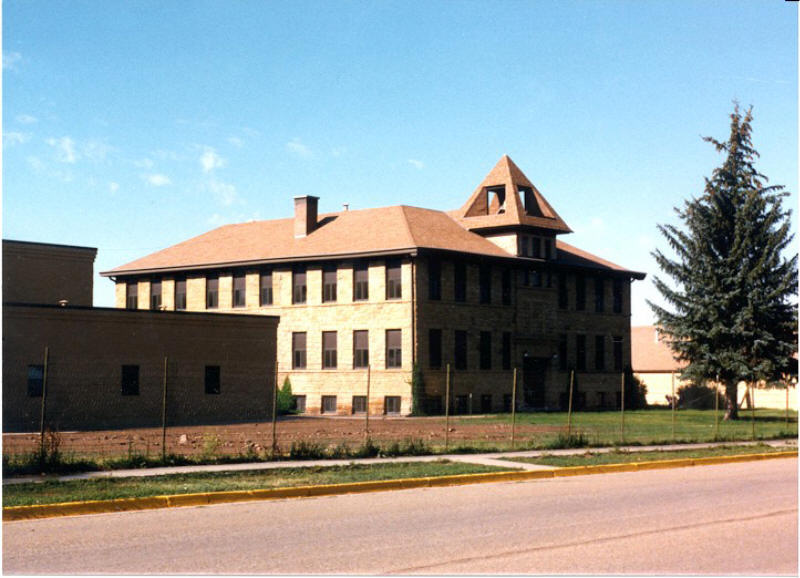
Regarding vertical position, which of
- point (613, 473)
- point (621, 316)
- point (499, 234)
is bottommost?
point (613, 473)

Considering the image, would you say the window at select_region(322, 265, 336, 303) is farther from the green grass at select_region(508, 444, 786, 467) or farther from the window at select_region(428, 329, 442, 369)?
the green grass at select_region(508, 444, 786, 467)

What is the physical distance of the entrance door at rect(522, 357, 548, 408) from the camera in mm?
56591

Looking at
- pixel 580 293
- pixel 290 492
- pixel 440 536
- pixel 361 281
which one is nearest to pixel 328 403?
pixel 361 281

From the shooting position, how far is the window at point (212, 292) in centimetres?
5784

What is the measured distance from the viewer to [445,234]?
5400 centimetres

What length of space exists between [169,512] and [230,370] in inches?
1149

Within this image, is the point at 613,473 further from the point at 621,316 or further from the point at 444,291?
the point at 621,316

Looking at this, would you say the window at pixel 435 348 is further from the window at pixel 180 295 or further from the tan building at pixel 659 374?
the tan building at pixel 659 374

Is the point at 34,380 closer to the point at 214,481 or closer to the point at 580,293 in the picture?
the point at 214,481

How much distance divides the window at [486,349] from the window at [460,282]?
2.41 metres

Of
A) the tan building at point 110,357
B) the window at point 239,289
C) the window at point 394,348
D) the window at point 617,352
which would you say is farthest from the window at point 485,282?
the tan building at point 110,357

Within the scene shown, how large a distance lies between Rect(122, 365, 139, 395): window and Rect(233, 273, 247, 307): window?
17.1 meters

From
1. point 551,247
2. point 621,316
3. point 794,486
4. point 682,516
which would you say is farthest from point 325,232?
point 682,516

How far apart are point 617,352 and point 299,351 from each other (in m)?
20.2
